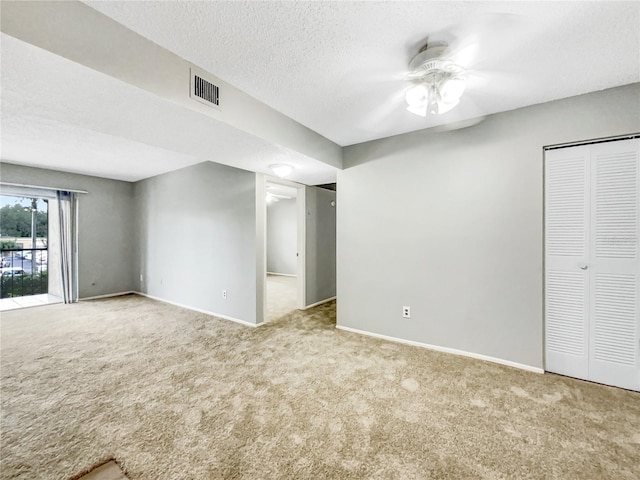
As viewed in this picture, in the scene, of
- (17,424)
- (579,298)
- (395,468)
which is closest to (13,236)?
(17,424)

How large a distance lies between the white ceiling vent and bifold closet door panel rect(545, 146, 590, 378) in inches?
116

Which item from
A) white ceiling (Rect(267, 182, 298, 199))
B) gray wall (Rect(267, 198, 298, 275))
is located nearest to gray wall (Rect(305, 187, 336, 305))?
white ceiling (Rect(267, 182, 298, 199))

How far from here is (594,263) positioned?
2234 millimetres

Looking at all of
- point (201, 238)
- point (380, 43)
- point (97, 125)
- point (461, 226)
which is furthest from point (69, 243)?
point (461, 226)

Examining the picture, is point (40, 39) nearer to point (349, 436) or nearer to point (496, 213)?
point (349, 436)

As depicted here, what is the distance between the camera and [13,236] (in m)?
4.80

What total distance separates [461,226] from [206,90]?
2623mm

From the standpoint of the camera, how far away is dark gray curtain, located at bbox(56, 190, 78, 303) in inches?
190

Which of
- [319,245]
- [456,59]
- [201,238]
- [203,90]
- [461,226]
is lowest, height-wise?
[319,245]

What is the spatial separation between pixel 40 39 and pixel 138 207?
5.24 metres

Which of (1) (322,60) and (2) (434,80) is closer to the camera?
(1) (322,60)

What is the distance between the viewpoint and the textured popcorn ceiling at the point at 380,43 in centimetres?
137

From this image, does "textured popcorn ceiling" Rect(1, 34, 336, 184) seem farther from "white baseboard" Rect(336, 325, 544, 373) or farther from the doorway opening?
the doorway opening

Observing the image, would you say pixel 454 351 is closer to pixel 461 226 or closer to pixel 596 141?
pixel 461 226
